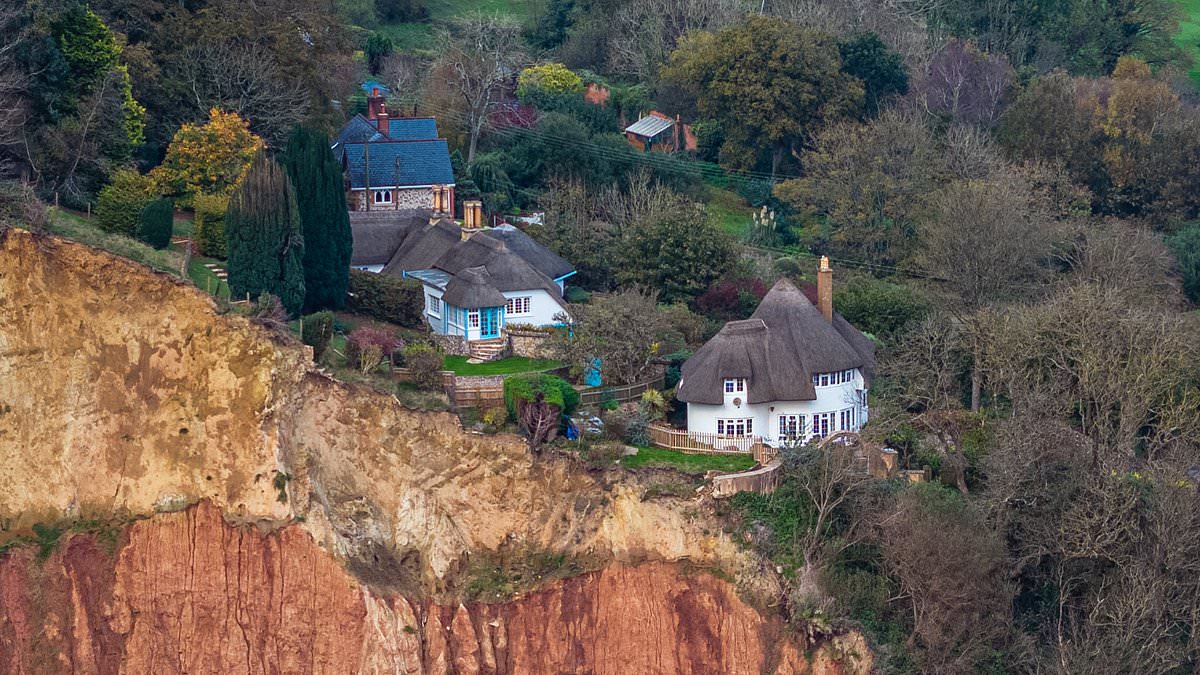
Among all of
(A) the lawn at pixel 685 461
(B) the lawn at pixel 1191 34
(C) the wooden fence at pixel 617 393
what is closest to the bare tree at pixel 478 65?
(C) the wooden fence at pixel 617 393

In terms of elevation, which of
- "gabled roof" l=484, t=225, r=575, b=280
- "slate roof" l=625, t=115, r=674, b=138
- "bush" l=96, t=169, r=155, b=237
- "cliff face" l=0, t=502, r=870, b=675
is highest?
"slate roof" l=625, t=115, r=674, b=138

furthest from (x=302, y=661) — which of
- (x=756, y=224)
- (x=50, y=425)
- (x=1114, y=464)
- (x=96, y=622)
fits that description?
(x=756, y=224)

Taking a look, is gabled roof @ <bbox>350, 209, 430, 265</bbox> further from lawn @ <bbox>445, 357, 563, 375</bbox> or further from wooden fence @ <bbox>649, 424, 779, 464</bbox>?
wooden fence @ <bbox>649, 424, 779, 464</bbox>

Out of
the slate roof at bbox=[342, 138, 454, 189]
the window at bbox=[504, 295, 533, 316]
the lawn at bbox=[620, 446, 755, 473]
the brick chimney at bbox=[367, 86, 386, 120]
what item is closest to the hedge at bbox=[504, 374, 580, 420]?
the lawn at bbox=[620, 446, 755, 473]

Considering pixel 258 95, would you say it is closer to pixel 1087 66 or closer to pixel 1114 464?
pixel 1114 464

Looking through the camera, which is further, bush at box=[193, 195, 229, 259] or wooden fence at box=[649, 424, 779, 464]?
bush at box=[193, 195, 229, 259]

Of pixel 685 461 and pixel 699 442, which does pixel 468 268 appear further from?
pixel 685 461
